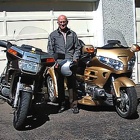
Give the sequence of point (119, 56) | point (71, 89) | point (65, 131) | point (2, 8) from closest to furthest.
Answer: point (65, 131) < point (119, 56) < point (71, 89) < point (2, 8)

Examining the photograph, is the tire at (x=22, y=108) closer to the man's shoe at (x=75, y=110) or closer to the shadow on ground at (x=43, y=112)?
the shadow on ground at (x=43, y=112)

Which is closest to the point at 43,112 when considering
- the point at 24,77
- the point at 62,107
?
the point at 62,107

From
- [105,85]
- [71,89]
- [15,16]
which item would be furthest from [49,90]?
[15,16]

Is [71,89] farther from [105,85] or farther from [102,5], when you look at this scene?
[102,5]

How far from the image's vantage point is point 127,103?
591cm

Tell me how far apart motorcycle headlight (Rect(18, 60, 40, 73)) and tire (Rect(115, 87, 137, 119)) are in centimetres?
153

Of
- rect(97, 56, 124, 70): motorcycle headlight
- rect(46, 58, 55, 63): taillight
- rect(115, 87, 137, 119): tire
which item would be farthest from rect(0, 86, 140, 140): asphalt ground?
rect(46, 58, 55, 63): taillight

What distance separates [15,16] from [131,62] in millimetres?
3152

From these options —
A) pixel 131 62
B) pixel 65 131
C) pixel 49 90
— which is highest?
pixel 131 62

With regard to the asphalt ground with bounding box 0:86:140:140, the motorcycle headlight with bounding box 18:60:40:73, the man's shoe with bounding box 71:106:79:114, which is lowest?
the asphalt ground with bounding box 0:86:140:140

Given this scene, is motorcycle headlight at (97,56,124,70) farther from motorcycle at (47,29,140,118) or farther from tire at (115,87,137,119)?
tire at (115,87,137,119)

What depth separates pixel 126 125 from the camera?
5641 mm

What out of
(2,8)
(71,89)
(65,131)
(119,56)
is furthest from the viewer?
(2,8)

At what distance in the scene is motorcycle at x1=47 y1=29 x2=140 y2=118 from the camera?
19.4 ft
